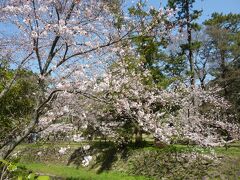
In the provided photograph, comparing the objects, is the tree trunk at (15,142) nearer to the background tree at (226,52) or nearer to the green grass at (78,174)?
the green grass at (78,174)

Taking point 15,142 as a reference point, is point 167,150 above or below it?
below

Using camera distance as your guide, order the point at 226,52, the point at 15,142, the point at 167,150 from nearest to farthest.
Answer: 1. the point at 15,142
2. the point at 167,150
3. the point at 226,52

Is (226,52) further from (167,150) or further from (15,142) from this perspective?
(15,142)

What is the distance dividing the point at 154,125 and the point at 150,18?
2.43 meters

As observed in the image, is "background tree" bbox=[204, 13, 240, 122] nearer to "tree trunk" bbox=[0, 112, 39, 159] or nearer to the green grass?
the green grass

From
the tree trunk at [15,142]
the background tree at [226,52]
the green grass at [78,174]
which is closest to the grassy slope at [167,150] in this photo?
the green grass at [78,174]

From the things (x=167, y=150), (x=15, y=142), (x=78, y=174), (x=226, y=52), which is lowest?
(x=78, y=174)

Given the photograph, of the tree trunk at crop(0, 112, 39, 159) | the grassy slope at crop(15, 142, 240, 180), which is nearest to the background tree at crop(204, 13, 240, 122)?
the grassy slope at crop(15, 142, 240, 180)

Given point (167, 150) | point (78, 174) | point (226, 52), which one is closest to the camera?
point (167, 150)

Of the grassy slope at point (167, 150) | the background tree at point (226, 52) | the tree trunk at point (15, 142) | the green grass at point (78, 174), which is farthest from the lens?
the background tree at point (226, 52)

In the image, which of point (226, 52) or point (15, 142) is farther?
point (226, 52)

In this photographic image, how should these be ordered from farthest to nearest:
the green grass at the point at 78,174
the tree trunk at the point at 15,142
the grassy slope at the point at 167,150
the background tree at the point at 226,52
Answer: the background tree at the point at 226,52
the green grass at the point at 78,174
the grassy slope at the point at 167,150
the tree trunk at the point at 15,142

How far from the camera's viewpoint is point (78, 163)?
70.5 feet

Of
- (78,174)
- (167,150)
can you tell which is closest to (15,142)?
(167,150)
